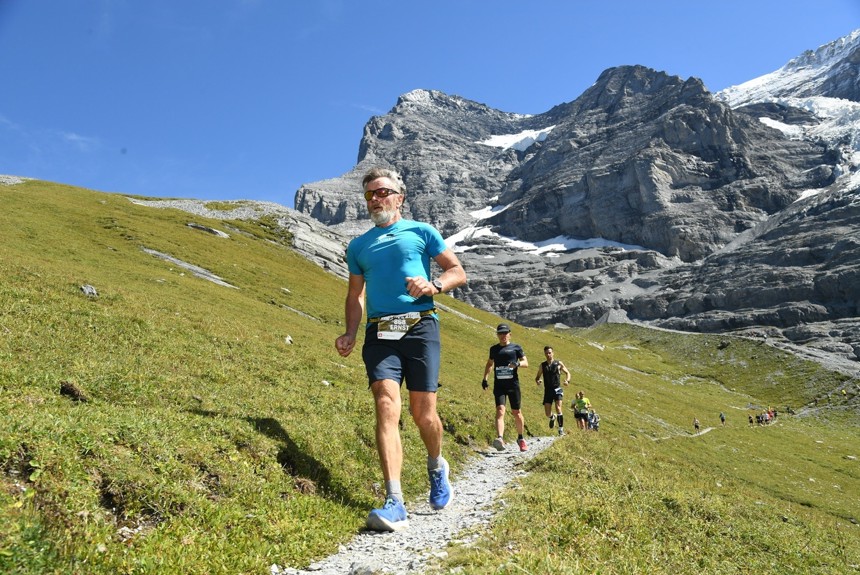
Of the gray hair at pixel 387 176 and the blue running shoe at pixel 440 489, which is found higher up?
the gray hair at pixel 387 176

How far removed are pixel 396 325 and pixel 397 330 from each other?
7 centimetres

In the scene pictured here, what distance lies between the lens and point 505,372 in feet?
53.4

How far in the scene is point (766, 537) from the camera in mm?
9938

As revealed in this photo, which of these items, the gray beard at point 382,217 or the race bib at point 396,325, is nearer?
the race bib at point 396,325

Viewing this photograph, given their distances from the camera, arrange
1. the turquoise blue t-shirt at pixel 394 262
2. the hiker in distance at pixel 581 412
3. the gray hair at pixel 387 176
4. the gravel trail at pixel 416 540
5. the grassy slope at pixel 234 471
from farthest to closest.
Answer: the hiker in distance at pixel 581 412, the gray hair at pixel 387 176, the turquoise blue t-shirt at pixel 394 262, the gravel trail at pixel 416 540, the grassy slope at pixel 234 471

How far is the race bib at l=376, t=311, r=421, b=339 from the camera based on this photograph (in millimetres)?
7227

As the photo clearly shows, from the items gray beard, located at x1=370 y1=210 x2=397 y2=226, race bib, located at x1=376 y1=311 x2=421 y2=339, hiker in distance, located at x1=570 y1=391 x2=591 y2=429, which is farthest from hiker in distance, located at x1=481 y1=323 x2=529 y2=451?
hiker in distance, located at x1=570 y1=391 x2=591 y2=429

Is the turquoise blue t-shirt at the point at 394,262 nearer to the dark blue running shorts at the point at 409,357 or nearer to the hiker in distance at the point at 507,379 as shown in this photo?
the dark blue running shorts at the point at 409,357

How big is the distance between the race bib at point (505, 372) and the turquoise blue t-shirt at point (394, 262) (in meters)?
9.17

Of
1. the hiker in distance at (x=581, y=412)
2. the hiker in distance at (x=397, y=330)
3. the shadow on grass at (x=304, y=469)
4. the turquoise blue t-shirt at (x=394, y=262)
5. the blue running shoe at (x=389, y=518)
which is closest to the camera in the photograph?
the blue running shoe at (x=389, y=518)

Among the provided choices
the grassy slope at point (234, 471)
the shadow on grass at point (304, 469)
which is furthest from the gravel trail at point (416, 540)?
the shadow on grass at point (304, 469)

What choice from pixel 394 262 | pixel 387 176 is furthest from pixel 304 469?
pixel 387 176

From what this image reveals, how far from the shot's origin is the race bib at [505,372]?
16188mm

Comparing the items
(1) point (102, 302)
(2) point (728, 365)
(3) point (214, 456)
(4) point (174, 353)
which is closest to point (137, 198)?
(1) point (102, 302)
